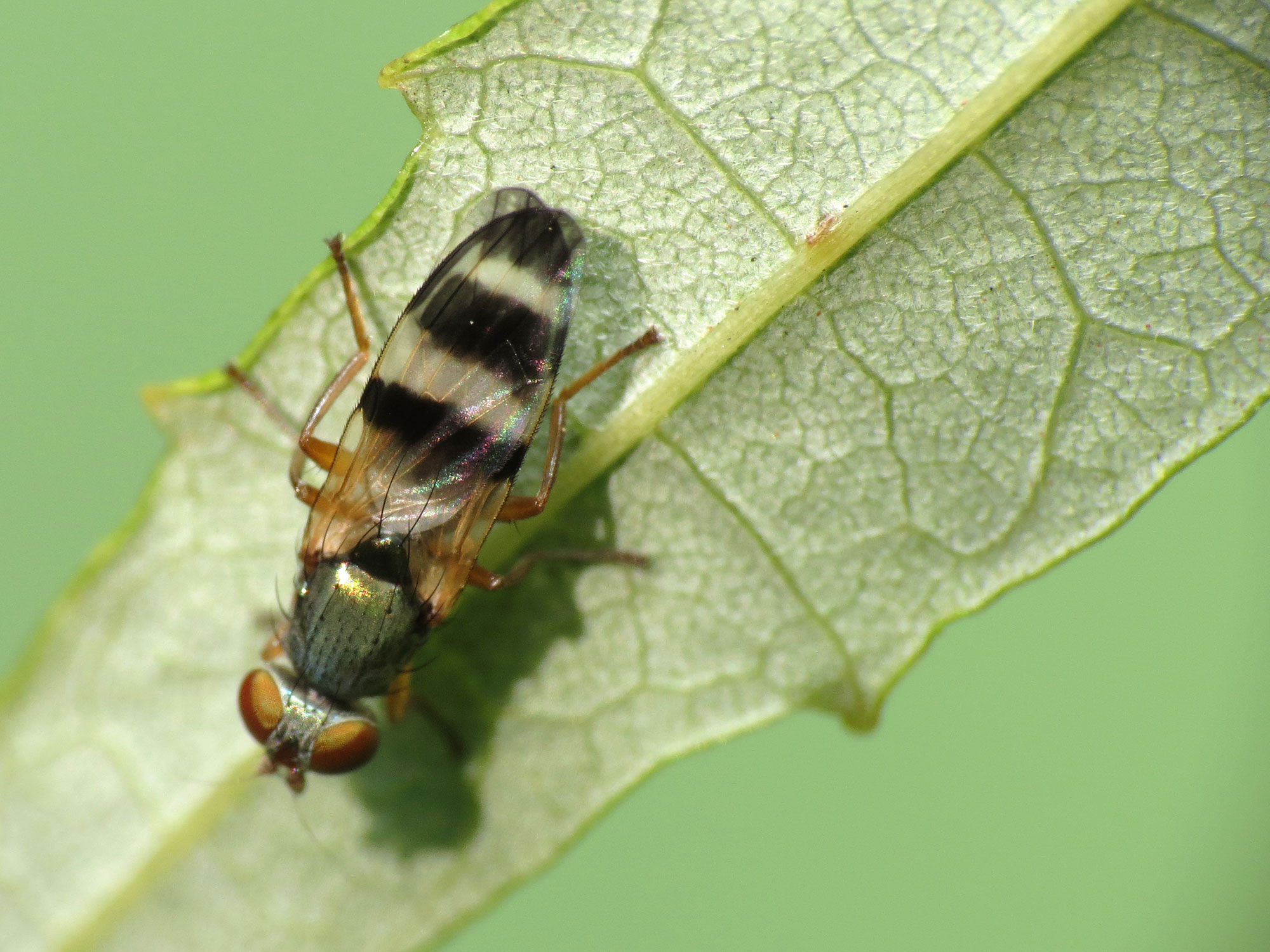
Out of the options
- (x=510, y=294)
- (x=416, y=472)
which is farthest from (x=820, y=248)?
(x=416, y=472)

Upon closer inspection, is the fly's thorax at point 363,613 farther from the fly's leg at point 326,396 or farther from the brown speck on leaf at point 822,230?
the brown speck on leaf at point 822,230

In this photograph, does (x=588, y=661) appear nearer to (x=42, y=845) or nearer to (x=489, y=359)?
(x=489, y=359)

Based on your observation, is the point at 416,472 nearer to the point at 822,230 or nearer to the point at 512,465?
the point at 512,465

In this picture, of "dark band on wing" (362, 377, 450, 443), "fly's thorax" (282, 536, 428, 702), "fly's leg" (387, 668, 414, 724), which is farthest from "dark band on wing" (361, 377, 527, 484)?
"fly's leg" (387, 668, 414, 724)

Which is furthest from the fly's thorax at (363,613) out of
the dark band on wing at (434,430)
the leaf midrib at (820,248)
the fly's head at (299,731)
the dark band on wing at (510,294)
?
the dark band on wing at (510,294)

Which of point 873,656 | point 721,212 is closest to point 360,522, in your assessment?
point 721,212
